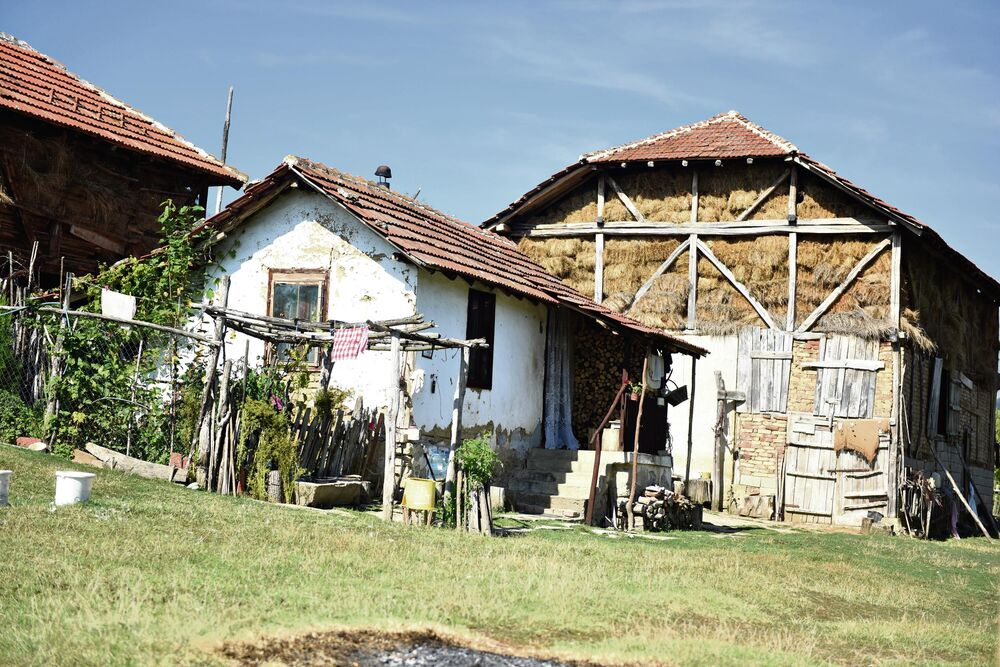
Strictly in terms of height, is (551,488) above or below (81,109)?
below

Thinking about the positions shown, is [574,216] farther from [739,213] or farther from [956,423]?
[956,423]

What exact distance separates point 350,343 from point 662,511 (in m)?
5.58

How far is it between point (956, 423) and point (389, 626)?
20.5 m

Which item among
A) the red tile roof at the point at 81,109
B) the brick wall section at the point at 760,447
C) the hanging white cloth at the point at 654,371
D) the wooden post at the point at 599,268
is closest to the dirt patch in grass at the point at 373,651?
the hanging white cloth at the point at 654,371

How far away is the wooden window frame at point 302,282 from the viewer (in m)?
16.7

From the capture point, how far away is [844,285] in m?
21.1

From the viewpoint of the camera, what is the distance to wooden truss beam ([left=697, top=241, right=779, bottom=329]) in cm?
2150

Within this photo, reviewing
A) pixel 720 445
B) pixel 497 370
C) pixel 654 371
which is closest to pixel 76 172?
pixel 497 370

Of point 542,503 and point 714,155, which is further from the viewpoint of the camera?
point 714,155

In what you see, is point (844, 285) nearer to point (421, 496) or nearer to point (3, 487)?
point (421, 496)

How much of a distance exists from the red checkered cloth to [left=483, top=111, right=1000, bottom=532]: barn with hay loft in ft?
24.0

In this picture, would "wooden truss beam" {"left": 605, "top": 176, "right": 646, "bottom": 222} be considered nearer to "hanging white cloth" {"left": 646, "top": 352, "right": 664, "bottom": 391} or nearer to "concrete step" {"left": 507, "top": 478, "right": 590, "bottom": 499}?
"hanging white cloth" {"left": 646, "top": 352, "right": 664, "bottom": 391}

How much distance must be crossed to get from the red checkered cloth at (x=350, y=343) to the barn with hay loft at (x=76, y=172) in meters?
6.60

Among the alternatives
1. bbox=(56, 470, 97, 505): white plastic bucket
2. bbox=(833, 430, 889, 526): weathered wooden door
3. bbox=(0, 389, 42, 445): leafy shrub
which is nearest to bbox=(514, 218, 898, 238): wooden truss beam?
bbox=(833, 430, 889, 526): weathered wooden door
